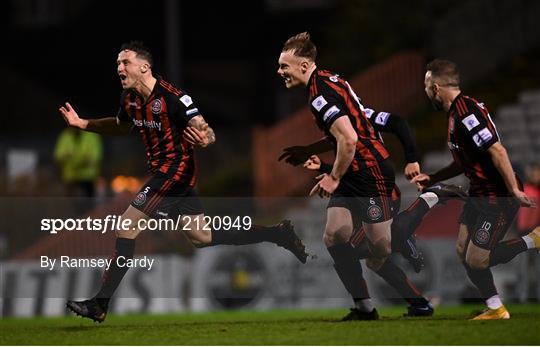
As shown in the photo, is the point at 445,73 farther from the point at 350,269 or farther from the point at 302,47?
the point at 350,269

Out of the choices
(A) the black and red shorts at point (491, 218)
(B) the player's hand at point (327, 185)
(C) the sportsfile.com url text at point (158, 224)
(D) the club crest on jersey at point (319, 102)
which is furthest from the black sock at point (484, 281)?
(C) the sportsfile.com url text at point (158, 224)

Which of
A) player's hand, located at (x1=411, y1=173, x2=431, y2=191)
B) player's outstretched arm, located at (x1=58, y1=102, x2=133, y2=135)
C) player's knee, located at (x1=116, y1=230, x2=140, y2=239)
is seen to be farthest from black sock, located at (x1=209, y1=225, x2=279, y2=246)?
player's hand, located at (x1=411, y1=173, x2=431, y2=191)

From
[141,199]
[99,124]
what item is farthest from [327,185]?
[99,124]

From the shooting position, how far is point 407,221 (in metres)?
11.4

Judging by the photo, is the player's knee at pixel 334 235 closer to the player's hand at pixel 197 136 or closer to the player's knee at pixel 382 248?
the player's knee at pixel 382 248

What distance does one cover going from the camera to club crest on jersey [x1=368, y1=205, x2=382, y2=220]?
11078 mm

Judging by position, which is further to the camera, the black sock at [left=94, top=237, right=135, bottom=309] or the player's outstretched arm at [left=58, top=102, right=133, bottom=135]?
the player's outstretched arm at [left=58, top=102, right=133, bottom=135]

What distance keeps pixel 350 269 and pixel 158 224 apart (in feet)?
6.17

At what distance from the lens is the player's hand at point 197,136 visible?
1085 cm

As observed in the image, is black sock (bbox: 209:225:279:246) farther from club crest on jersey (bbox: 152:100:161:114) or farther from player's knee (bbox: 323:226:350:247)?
club crest on jersey (bbox: 152:100:161:114)

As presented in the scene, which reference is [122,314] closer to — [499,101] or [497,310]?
[497,310]

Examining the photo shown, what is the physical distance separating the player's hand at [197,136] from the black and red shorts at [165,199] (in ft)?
1.25

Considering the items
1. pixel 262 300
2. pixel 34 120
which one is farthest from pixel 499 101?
pixel 34 120

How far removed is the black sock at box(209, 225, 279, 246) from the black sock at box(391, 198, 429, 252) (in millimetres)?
1017
